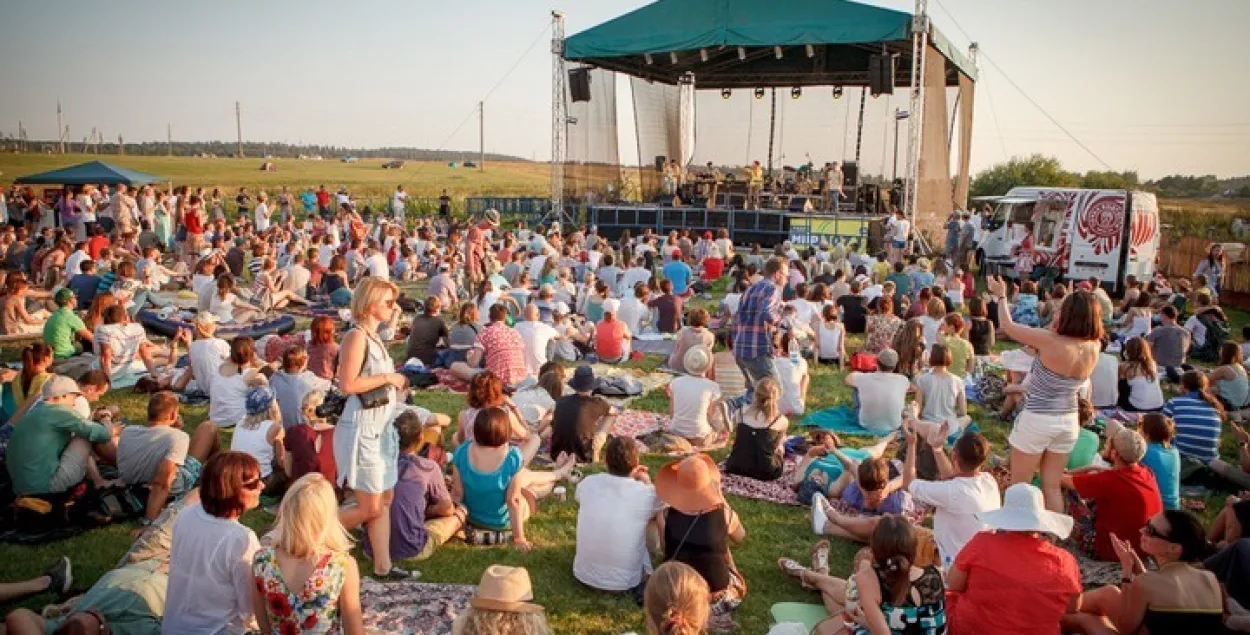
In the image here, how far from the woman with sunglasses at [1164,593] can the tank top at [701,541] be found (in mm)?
1607

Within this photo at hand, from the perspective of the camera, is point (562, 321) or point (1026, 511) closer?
point (1026, 511)

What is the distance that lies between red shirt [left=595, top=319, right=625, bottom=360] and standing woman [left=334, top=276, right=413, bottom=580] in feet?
18.2

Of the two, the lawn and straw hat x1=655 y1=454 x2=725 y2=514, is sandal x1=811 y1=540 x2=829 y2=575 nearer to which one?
the lawn

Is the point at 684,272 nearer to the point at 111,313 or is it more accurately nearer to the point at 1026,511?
the point at 111,313

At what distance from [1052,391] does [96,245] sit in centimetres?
1422

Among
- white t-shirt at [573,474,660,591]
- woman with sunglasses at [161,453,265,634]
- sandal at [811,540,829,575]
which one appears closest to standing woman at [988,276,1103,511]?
sandal at [811,540,829,575]

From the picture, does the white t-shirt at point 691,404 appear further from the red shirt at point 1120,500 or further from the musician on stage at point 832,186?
the musician on stage at point 832,186

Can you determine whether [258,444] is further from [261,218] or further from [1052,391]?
[261,218]

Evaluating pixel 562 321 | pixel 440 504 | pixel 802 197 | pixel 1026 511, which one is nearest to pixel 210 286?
pixel 562 321

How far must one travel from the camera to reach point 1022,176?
40.6 metres

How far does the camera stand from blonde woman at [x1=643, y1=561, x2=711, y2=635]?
2.73 m

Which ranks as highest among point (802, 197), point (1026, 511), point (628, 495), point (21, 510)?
point (802, 197)

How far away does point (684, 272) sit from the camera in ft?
42.0

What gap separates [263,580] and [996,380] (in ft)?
23.9
